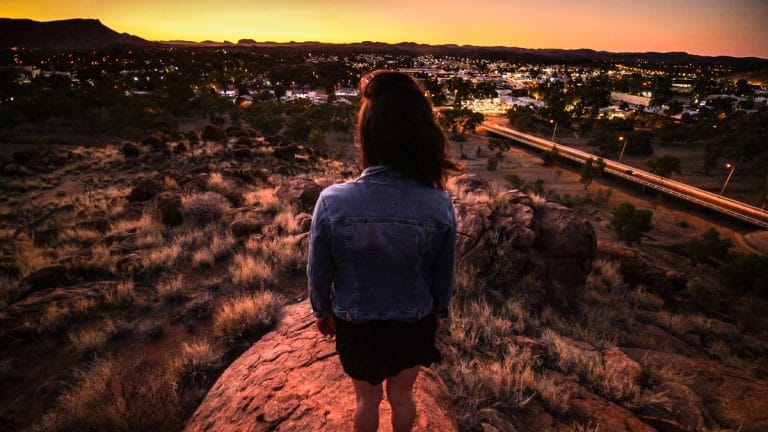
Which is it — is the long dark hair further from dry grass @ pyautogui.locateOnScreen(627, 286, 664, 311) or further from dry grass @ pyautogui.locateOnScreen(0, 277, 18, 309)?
dry grass @ pyautogui.locateOnScreen(627, 286, 664, 311)

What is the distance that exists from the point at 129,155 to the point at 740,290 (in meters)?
36.5

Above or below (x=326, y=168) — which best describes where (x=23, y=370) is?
above

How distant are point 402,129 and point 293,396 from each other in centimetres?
261

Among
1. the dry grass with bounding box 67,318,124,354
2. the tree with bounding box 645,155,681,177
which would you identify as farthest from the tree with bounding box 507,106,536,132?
the dry grass with bounding box 67,318,124,354

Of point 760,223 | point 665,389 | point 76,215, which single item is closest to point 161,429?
point 665,389

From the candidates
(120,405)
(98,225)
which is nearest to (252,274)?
(120,405)

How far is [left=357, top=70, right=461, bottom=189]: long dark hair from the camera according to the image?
187 cm

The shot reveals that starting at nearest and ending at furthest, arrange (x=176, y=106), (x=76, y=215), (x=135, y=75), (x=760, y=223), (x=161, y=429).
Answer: (x=161, y=429), (x=76, y=215), (x=760, y=223), (x=176, y=106), (x=135, y=75)

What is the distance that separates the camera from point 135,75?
7769 cm

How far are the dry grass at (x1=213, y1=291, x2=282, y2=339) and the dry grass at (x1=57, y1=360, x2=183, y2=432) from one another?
93 cm

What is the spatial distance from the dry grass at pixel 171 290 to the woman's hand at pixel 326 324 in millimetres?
4821

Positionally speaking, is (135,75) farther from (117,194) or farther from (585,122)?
(585,122)

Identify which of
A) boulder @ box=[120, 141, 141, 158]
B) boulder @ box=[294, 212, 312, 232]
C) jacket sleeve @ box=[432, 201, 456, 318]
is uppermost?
jacket sleeve @ box=[432, 201, 456, 318]

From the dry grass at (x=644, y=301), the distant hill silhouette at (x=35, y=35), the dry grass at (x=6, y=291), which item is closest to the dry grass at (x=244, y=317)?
the dry grass at (x=6, y=291)
